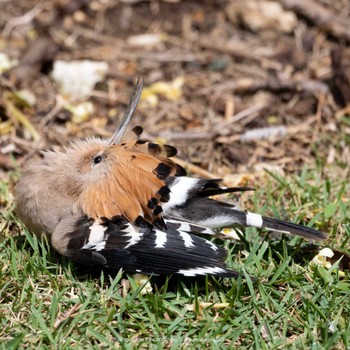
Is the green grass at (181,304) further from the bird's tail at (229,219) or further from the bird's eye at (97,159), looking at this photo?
the bird's eye at (97,159)

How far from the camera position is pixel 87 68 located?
598 cm

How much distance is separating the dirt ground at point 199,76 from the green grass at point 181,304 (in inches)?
49.3

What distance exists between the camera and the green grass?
3.14 m

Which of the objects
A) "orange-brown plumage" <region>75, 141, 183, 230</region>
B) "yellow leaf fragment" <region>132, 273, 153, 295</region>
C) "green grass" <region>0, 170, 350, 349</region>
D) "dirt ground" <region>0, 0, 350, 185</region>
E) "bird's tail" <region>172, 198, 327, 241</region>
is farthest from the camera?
"dirt ground" <region>0, 0, 350, 185</region>

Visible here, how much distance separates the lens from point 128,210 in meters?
3.59

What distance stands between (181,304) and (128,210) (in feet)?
1.82

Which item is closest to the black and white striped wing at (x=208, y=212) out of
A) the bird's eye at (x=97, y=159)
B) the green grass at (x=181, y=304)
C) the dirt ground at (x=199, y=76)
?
the green grass at (x=181, y=304)

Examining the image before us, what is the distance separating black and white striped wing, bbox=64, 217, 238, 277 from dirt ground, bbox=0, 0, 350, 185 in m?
1.29

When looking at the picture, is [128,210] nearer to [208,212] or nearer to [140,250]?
[140,250]

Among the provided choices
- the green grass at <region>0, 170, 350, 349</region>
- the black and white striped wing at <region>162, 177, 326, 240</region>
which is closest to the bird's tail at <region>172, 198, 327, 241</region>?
the black and white striped wing at <region>162, 177, 326, 240</region>

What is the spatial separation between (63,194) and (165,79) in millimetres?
2619

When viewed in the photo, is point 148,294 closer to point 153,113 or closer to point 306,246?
point 306,246

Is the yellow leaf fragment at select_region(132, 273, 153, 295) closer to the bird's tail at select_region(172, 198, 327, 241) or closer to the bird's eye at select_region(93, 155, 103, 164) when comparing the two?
the bird's tail at select_region(172, 198, 327, 241)

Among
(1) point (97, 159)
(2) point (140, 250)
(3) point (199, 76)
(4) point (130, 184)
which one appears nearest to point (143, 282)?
(2) point (140, 250)
